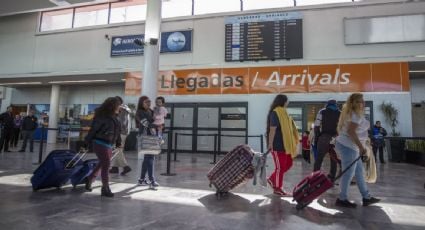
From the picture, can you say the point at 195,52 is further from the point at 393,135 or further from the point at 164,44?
the point at 393,135

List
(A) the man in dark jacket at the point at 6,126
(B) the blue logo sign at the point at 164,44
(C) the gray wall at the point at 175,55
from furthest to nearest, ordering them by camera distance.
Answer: (B) the blue logo sign at the point at 164,44
(C) the gray wall at the point at 175,55
(A) the man in dark jacket at the point at 6,126

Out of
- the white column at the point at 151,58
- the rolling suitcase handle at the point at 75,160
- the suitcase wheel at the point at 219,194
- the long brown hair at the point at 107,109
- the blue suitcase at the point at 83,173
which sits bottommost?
the suitcase wheel at the point at 219,194

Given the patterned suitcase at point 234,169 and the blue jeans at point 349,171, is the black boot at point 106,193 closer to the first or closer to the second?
the patterned suitcase at point 234,169

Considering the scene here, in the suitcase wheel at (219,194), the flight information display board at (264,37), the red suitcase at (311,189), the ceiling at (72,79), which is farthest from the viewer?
the ceiling at (72,79)

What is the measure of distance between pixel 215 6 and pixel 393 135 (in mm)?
8396

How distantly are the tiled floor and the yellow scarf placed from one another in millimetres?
674

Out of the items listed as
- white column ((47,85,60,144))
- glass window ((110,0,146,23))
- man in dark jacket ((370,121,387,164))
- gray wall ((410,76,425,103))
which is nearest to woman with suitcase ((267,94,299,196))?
man in dark jacket ((370,121,387,164))

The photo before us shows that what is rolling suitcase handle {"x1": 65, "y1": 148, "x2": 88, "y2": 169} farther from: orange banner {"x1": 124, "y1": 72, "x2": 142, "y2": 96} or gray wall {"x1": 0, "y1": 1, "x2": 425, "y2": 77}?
orange banner {"x1": 124, "y1": 72, "x2": 142, "y2": 96}

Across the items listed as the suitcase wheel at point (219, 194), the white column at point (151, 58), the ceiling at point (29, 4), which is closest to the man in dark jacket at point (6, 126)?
the ceiling at point (29, 4)

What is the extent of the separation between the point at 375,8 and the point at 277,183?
30.8 feet

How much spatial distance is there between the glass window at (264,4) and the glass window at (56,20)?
875 cm

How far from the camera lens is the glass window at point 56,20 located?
14.5 metres

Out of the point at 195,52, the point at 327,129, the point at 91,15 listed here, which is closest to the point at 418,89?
the point at 195,52

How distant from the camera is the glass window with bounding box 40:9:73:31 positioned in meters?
14.5
